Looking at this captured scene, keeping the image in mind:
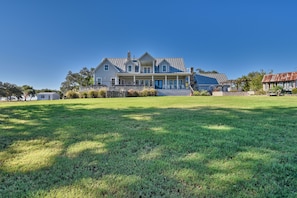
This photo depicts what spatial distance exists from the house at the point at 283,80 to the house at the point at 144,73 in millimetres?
25035

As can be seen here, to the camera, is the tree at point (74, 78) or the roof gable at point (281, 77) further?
the tree at point (74, 78)

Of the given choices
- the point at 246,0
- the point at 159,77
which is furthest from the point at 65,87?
the point at 246,0

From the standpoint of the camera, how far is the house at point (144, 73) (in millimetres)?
32375

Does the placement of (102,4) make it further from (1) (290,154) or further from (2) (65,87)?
(2) (65,87)

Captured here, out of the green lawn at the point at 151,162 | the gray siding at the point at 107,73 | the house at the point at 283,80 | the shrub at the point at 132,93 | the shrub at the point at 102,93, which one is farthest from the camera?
the house at the point at 283,80

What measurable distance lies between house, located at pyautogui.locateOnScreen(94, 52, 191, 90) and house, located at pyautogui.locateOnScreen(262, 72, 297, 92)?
25.0m

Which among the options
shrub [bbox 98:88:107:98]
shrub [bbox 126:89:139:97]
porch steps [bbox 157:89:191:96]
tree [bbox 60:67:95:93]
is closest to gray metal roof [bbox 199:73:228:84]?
porch steps [bbox 157:89:191:96]

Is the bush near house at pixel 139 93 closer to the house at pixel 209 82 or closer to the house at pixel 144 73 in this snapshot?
the house at pixel 144 73

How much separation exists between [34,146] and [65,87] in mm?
58115

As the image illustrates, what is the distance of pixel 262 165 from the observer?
2.40 meters

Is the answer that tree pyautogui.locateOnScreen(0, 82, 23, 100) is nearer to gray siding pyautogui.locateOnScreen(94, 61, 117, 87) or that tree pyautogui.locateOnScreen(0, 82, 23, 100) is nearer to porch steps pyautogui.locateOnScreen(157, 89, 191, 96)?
gray siding pyautogui.locateOnScreen(94, 61, 117, 87)

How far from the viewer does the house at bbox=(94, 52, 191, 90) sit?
106 ft

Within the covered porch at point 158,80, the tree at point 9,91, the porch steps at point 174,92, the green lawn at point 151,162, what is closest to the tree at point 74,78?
the tree at point 9,91

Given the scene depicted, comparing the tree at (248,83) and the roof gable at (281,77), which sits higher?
the roof gable at (281,77)
